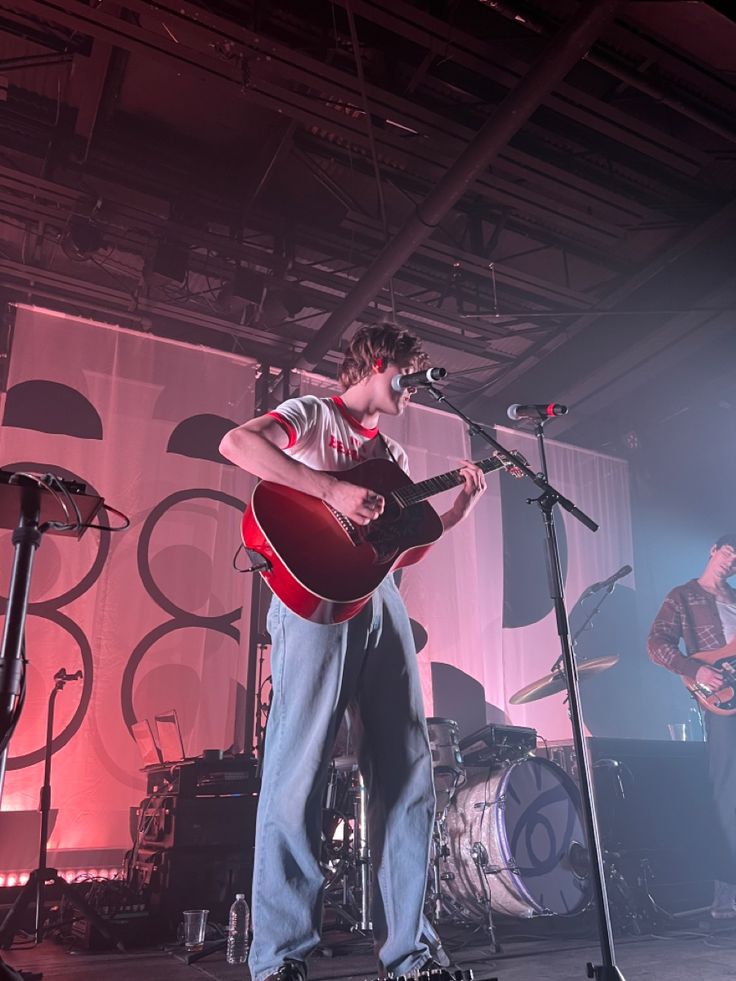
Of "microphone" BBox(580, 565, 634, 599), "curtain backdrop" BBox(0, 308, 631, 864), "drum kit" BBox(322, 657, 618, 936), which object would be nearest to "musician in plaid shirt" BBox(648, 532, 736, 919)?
"microphone" BBox(580, 565, 634, 599)

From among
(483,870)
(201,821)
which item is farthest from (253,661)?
(483,870)

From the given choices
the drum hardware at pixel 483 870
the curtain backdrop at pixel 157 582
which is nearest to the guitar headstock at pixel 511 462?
the drum hardware at pixel 483 870

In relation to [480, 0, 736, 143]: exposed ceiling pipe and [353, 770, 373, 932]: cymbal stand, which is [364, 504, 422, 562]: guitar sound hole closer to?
[353, 770, 373, 932]: cymbal stand

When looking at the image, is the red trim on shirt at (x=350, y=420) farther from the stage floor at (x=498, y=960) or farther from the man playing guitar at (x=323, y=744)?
the stage floor at (x=498, y=960)

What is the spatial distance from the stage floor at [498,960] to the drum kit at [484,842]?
0.65ft

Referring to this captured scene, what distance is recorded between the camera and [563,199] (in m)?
5.89

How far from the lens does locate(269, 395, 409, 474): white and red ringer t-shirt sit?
8.10 feet

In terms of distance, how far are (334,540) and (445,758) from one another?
286cm

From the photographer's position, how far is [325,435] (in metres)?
2.55

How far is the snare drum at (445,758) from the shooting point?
4.71 metres

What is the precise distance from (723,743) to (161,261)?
5394mm

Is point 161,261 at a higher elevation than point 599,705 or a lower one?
higher

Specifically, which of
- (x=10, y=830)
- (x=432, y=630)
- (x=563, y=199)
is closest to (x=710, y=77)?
(x=563, y=199)

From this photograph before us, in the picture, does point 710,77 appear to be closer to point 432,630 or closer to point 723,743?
point 723,743
